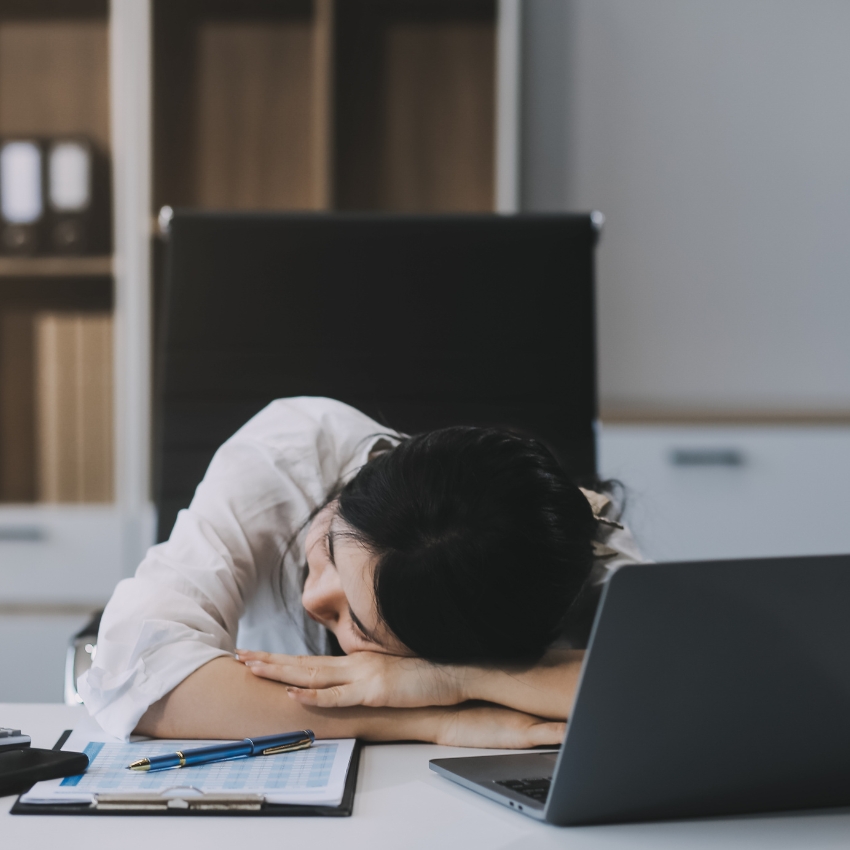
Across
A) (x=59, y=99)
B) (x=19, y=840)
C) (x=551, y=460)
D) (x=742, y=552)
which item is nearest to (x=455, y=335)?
(x=551, y=460)

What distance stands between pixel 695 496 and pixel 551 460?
1341mm

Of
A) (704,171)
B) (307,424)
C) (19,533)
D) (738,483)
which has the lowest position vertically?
(19,533)

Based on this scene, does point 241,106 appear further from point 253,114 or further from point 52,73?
point 52,73

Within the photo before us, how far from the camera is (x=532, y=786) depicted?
0.60 m

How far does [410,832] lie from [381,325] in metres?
0.86

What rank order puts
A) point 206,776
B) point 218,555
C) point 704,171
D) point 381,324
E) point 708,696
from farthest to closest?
point 704,171 → point 381,324 → point 218,555 → point 206,776 → point 708,696

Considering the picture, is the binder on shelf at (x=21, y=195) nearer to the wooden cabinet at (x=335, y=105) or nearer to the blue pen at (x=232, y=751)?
the wooden cabinet at (x=335, y=105)

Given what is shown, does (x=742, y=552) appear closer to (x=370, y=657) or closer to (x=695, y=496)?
(x=695, y=496)

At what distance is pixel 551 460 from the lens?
31.8 inches

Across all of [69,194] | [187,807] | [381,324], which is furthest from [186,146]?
[187,807]

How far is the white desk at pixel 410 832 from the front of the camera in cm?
52

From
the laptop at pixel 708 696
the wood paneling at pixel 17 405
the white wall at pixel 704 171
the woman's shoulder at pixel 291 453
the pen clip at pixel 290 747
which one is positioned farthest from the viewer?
the white wall at pixel 704 171

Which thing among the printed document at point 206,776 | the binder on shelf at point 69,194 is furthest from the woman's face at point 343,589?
the binder on shelf at point 69,194

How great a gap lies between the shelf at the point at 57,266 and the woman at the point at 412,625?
1447 mm
